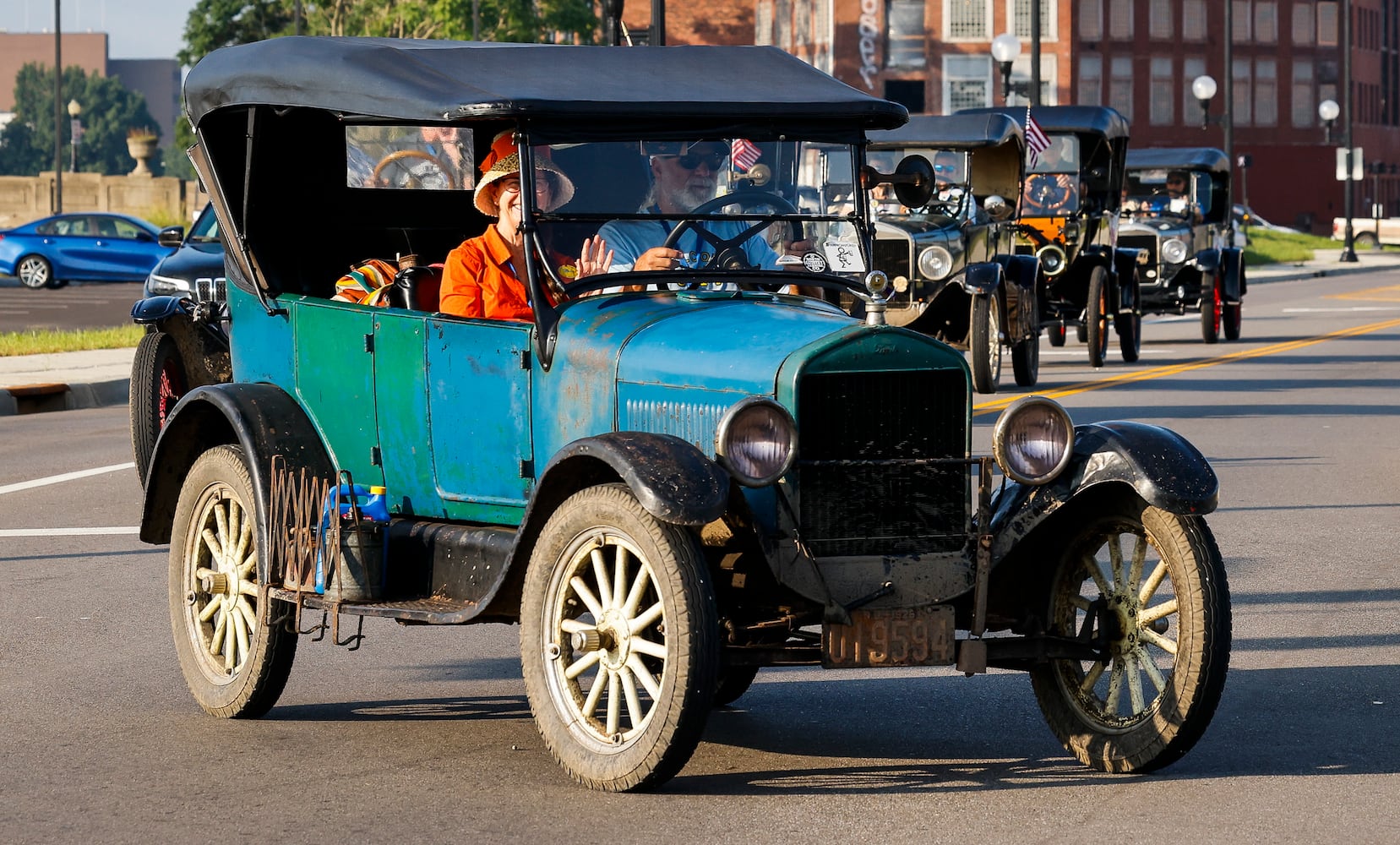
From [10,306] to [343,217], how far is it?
29140 mm

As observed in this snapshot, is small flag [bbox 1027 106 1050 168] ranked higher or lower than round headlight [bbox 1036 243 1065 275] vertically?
higher

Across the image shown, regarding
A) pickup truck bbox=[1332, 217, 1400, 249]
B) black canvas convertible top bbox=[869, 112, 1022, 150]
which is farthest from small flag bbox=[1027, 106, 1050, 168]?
pickup truck bbox=[1332, 217, 1400, 249]

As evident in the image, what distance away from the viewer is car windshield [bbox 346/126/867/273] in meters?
6.70

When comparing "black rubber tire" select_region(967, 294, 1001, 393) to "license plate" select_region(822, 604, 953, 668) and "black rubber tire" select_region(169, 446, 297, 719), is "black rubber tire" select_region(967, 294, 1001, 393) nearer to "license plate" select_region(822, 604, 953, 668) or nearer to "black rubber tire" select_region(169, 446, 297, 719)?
"black rubber tire" select_region(169, 446, 297, 719)

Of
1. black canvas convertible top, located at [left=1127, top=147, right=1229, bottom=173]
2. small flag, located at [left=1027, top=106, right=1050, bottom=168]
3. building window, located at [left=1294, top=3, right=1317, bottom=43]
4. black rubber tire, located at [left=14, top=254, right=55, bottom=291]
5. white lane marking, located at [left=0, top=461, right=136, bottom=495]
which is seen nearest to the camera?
white lane marking, located at [left=0, top=461, right=136, bottom=495]

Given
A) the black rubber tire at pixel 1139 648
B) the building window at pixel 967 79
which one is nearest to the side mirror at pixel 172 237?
the black rubber tire at pixel 1139 648

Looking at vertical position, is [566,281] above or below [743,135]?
below

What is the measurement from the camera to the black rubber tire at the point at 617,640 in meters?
5.56

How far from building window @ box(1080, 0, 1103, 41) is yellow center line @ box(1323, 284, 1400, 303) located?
48.2 metres

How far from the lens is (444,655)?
8.05 meters

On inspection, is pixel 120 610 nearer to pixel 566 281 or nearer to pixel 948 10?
pixel 566 281

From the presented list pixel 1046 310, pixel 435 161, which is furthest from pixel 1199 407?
pixel 435 161

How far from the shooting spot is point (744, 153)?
694cm

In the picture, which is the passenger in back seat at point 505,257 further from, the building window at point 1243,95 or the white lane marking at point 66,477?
the building window at point 1243,95
